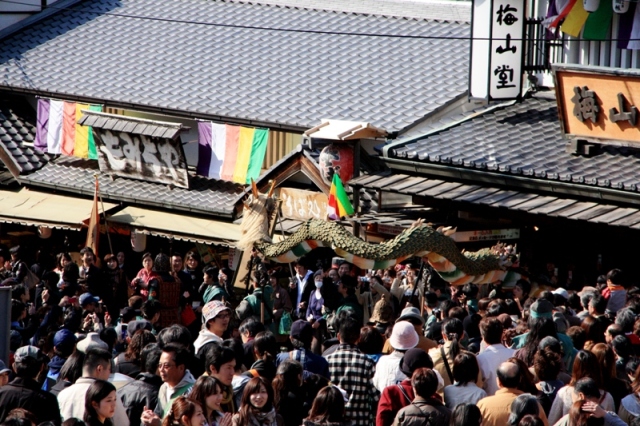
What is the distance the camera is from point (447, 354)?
31.5 feet

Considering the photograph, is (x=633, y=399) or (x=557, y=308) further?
(x=557, y=308)

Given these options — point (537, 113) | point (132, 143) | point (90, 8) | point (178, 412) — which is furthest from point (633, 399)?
point (90, 8)

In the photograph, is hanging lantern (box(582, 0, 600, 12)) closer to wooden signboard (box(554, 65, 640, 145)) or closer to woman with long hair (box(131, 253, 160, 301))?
wooden signboard (box(554, 65, 640, 145))

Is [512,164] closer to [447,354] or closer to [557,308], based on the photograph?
[557,308]

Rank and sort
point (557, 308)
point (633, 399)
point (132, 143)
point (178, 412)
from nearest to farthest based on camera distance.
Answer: point (178, 412) < point (633, 399) < point (557, 308) < point (132, 143)

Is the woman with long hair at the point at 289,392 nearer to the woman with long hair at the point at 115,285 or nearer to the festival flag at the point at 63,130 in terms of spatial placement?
the woman with long hair at the point at 115,285

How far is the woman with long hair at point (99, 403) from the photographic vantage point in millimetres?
7664

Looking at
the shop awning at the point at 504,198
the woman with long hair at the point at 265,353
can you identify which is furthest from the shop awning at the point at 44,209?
the woman with long hair at the point at 265,353

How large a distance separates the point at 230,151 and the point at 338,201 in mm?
3063

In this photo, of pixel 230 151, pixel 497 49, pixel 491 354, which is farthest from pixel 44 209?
pixel 491 354

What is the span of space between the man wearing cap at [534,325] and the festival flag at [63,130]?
502 inches

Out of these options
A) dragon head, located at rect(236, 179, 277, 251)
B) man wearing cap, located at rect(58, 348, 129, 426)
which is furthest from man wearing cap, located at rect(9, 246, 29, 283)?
man wearing cap, located at rect(58, 348, 129, 426)

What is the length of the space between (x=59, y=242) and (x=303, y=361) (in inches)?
546

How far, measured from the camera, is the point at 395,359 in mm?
9289
